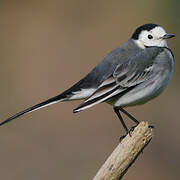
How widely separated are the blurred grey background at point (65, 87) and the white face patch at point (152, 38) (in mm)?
2867

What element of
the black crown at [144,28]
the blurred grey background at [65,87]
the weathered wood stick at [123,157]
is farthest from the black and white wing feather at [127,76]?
the blurred grey background at [65,87]

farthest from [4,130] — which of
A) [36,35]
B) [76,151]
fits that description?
[36,35]

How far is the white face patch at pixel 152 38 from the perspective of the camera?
581 cm

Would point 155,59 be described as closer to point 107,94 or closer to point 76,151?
point 107,94

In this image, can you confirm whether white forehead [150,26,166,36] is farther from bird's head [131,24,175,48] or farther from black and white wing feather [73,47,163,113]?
black and white wing feather [73,47,163,113]

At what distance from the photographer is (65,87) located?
11.0 m

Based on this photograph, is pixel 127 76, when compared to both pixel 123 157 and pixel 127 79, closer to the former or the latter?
pixel 127 79

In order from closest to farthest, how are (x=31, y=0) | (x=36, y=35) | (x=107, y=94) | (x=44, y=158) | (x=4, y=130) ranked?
(x=107, y=94), (x=44, y=158), (x=4, y=130), (x=36, y=35), (x=31, y=0)

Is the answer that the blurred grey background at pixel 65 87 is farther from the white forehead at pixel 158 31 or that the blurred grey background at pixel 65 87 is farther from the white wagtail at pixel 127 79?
the white forehead at pixel 158 31

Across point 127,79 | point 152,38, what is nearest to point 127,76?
point 127,79

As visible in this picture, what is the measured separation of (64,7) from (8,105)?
14.6 feet

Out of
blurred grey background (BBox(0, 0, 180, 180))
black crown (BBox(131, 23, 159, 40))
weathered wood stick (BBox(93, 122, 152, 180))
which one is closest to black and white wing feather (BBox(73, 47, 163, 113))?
black crown (BBox(131, 23, 159, 40))

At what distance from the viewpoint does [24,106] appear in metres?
10.3

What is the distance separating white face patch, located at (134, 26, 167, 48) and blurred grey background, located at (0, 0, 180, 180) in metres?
2.87
